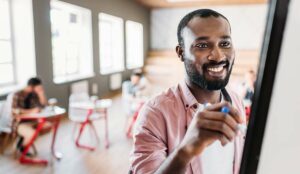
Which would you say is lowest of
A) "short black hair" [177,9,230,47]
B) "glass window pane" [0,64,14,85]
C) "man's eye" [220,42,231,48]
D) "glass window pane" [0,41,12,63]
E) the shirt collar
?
"glass window pane" [0,64,14,85]

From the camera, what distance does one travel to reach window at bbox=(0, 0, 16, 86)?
3.32 m

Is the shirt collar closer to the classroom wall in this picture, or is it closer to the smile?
the smile

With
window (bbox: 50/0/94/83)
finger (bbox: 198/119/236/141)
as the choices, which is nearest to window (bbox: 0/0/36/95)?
window (bbox: 50/0/94/83)

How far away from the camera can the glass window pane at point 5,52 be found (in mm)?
3345

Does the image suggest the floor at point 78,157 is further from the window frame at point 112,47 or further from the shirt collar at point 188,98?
the window frame at point 112,47

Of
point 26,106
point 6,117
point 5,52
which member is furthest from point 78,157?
point 5,52

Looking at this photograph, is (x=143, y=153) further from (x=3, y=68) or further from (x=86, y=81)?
(x=86, y=81)

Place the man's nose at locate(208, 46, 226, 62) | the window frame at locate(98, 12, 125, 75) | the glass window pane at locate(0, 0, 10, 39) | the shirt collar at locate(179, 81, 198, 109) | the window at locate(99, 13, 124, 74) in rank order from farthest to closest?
the window at locate(99, 13, 124, 74) < the window frame at locate(98, 12, 125, 75) < the glass window pane at locate(0, 0, 10, 39) < the shirt collar at locate(179, 81, 198, 109) < the man's nose at locate(208, 46, 226, 62)

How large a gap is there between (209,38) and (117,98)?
213 inches

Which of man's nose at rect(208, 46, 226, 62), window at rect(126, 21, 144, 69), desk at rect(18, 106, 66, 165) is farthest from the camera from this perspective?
window at rect(126, 21, 144, 69)

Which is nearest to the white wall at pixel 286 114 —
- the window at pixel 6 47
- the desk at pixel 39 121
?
the desk at pixel 39 121

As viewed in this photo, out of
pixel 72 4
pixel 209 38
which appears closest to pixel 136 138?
pixel 209 38

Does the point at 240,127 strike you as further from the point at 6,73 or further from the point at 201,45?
the point at 6,73

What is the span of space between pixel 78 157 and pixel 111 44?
11.8 ft
